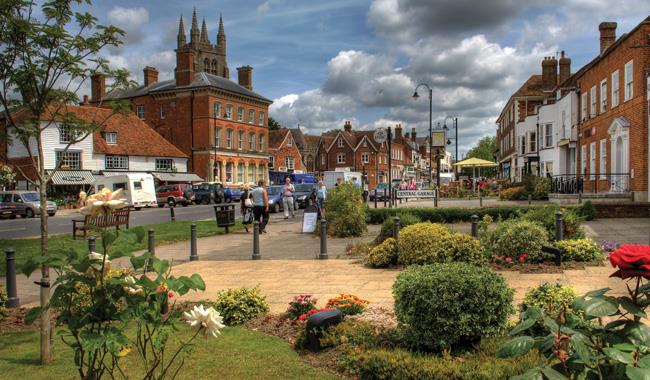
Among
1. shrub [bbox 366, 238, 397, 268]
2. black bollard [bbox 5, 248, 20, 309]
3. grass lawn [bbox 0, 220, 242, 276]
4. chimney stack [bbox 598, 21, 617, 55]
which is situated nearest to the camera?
black bollard [bbox 5, 248, 20, 309]

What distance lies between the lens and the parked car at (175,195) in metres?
44.7

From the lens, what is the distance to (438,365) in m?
4.50

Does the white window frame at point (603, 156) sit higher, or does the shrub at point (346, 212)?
the white window frame at point (603, 156)

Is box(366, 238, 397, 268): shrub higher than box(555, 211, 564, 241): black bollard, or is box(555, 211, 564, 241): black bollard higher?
box(555, 211, 564, 241): black bollard

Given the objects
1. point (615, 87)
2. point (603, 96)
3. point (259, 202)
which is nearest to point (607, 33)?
point (603, 96)

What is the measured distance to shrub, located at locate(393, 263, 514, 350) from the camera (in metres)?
4.89

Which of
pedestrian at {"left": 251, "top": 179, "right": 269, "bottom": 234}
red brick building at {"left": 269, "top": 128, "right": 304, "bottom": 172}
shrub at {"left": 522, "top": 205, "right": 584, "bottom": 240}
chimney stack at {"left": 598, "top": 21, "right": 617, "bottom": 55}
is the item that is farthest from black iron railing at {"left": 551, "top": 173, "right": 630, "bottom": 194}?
red brick building at {"left": 269, "top": 128, "right": 304, "bottom": 172}

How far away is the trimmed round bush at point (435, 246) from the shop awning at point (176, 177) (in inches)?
1829

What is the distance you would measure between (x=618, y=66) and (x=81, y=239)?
76.9ft

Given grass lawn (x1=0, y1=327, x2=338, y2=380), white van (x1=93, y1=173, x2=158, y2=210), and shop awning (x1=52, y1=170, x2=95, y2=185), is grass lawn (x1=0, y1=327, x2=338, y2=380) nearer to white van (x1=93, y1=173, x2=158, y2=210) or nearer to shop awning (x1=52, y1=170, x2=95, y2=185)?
white van (x1=93, y1=173, x2=158, y2=210)

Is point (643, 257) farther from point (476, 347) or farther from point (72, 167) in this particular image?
point (72, 167)

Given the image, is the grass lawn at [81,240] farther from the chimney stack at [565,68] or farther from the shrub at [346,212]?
the chimney stack at [565,68]

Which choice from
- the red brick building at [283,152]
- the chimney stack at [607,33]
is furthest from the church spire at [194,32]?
the chimney stack at [607,33]

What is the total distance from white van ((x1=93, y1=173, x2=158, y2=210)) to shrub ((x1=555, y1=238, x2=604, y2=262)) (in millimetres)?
33933
